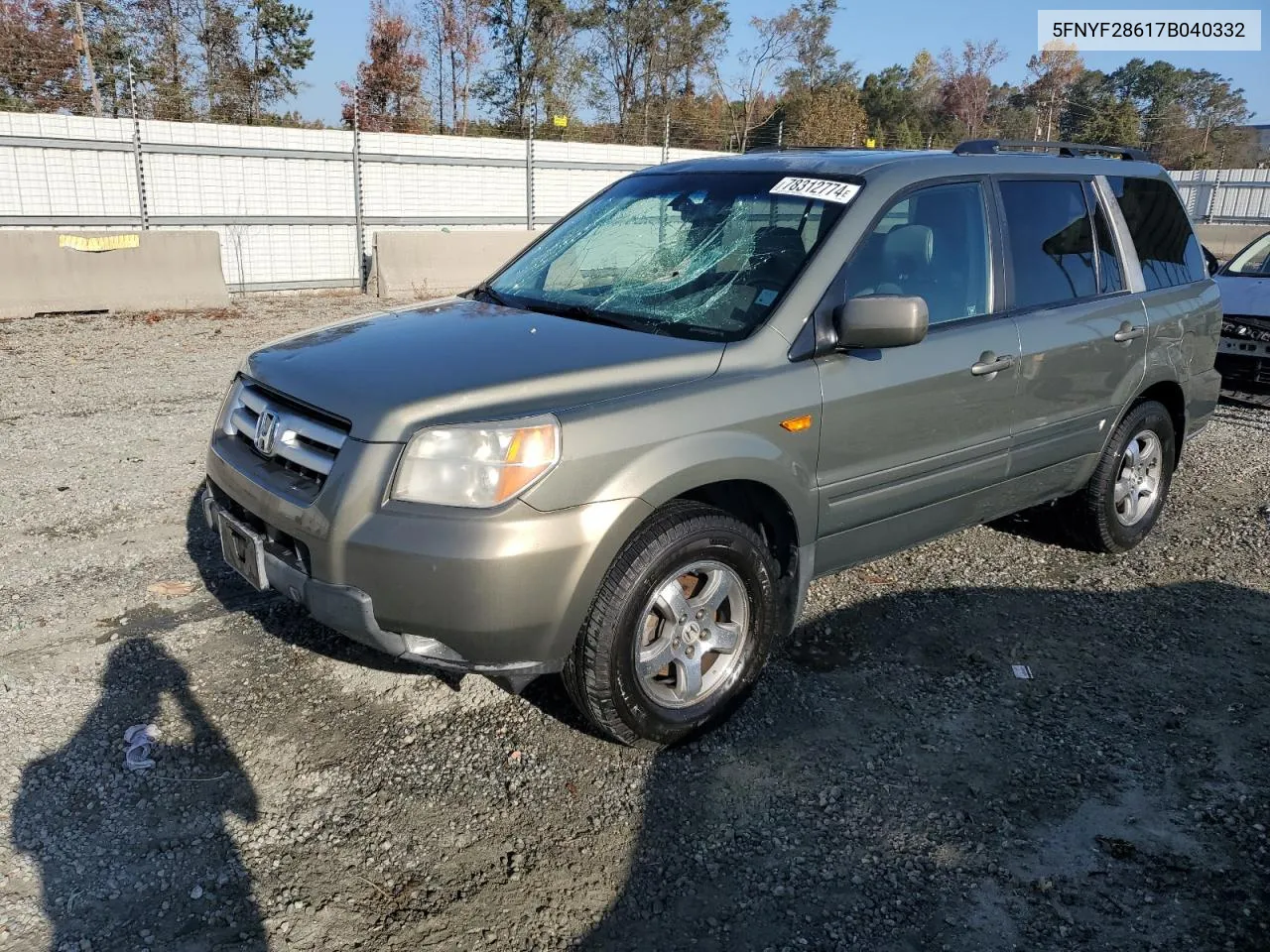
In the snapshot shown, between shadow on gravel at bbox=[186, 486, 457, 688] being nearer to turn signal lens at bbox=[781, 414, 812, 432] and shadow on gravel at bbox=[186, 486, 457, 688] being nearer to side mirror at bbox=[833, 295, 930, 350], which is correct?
turn signal lens at bbox=[781, 414, 812, 432]

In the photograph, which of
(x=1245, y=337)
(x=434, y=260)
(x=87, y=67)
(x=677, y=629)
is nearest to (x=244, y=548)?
(x=677, y=629)

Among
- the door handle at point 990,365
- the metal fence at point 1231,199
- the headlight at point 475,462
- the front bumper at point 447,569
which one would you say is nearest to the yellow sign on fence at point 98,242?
the front bumper at point 447,569

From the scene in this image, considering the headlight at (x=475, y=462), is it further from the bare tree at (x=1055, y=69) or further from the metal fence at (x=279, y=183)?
the bare tree at (x=1055, y=69)

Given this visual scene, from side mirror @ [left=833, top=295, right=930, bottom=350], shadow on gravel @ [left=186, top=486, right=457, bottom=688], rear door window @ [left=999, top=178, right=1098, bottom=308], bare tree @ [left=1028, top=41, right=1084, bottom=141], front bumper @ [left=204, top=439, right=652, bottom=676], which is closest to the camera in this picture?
front bumper @ [left=204, top=439, right=652, bottom=676]

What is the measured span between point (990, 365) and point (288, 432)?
2688 millimetres

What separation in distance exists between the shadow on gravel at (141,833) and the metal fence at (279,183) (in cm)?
1238

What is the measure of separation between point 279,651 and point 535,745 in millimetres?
1198

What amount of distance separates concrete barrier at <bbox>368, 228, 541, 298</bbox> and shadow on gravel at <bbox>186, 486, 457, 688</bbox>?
10124mm

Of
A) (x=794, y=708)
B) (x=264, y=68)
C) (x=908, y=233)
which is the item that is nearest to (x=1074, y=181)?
(x=908, y=233)

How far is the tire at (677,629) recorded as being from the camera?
3027mm

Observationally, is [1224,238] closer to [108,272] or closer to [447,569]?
[108,272]

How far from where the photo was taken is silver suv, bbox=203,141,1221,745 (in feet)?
9.24

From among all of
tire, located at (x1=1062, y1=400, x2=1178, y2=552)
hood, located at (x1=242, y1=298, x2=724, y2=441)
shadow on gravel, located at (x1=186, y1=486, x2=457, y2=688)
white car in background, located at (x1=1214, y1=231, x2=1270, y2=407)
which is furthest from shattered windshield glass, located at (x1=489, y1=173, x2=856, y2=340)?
white car in background, located at (x1=1214, y1=231, x2=1270, y2=407)

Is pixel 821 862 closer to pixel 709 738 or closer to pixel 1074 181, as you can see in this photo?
pixel 709 738
